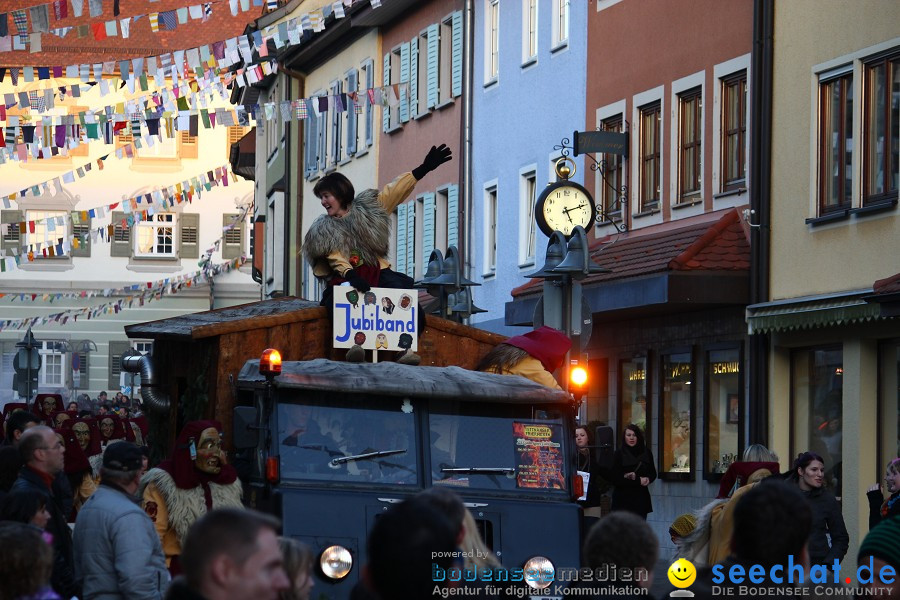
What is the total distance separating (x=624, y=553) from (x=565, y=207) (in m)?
15.4

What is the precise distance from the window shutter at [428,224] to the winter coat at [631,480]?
1705cm

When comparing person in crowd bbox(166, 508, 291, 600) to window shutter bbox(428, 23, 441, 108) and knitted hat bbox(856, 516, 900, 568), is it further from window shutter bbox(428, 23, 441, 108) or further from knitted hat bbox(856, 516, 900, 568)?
window shutter bbox(428, 23, 441, 108)

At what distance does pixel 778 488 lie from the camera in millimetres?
6492

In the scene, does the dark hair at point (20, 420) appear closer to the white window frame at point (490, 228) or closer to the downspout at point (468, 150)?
the white window frame at point (490, 228)

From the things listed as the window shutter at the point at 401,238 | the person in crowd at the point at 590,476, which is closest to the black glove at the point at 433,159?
the person in crowd at the point at 590,476

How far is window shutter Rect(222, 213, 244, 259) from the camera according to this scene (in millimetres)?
71625

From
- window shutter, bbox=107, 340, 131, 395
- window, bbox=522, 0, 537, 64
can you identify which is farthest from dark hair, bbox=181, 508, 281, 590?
window shutter, bbox=107, 340, 131, 395

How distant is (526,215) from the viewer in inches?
1250

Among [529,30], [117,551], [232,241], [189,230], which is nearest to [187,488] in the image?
[117,551]

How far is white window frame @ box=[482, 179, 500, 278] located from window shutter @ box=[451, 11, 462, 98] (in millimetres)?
2454

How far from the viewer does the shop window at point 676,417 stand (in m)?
25.2

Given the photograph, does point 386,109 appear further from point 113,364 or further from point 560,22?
point 113,364

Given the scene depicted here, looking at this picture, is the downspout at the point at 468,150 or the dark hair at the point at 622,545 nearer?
the dark hair at the point at 622,545

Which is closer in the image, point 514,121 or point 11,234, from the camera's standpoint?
point 514,121
